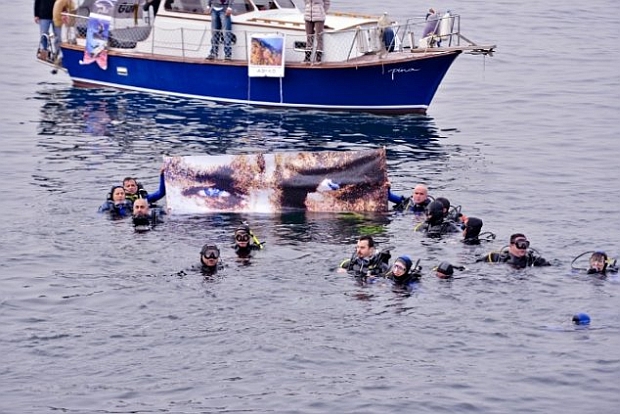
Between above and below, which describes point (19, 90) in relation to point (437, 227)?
above

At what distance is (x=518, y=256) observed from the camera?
29609mm

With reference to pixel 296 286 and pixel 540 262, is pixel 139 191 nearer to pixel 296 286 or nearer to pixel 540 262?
pixel 296 286

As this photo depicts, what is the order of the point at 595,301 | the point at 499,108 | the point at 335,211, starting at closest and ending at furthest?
1. the point at 595,301
2. the point at 335,211
3. the point at 499,108

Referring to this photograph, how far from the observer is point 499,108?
52.4 meters

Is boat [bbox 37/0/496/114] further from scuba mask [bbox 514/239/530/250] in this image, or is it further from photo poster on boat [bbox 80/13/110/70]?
scuba mask [bbox 514/239/530/250]

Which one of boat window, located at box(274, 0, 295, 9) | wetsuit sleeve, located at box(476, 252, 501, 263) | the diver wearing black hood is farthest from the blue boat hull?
wetsuit sleeve, located at box(476, 252, 501, 263)

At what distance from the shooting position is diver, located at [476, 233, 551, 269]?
29.5 meters

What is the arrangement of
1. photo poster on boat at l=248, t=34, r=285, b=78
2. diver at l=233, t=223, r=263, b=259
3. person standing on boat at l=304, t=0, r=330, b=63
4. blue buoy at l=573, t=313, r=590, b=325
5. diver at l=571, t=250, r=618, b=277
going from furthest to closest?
photo poster on boat at l=248, t=34, r=285, b=78, person standing on boat at l=304, t=0, r=330, b=63, diver at l=233, t=223, r=263, b=259, diver at l=571, t=250, r=618, b=277, blue buoy at l=573, t=313, r=590, b=325

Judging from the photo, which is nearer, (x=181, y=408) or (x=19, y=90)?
(x=181, y=408)

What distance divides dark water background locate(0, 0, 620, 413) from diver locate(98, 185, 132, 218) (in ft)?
1.47

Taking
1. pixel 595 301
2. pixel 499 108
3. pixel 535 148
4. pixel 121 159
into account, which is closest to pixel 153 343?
pixel 595 301

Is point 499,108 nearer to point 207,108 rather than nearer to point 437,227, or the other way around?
point 207,108

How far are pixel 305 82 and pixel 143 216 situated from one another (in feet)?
47.0

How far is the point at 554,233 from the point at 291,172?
707 centimetres
